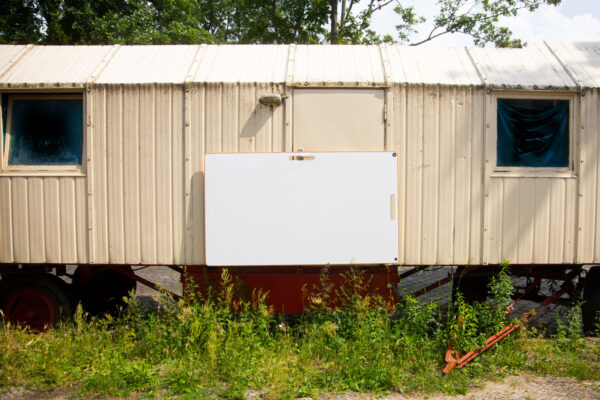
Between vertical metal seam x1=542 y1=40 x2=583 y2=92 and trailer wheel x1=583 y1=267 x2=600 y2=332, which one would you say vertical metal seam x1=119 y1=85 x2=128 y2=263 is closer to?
vertical metal seam x1=542 y1=40 x2=583 y2=92

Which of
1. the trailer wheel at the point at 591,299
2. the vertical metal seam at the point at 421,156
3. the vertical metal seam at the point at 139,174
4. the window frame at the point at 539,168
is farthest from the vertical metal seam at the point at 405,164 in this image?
the vertical metal seam at the point at 139,174

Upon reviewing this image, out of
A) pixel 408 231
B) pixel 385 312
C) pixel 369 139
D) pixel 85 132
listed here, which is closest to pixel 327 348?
pixel 385 312

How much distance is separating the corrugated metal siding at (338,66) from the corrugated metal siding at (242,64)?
8.5 inches

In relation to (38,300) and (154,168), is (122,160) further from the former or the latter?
(38,300)

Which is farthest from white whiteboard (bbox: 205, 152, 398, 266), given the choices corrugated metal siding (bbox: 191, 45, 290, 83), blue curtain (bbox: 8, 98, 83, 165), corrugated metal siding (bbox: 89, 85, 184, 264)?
blue curtain (bbox: 8, 98, 83, 165)

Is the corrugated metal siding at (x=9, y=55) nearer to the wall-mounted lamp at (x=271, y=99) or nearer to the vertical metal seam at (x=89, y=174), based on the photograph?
the vertical metal seam at (x=89, y=174)

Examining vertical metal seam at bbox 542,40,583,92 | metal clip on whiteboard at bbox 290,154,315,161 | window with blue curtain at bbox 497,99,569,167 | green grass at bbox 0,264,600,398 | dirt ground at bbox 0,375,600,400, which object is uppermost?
vertical metal seam at bbox 542,40,583,92

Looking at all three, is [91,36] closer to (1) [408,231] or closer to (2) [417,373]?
(1) [408,231]

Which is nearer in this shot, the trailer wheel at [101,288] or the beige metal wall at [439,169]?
the beige metal wall at [439,169]

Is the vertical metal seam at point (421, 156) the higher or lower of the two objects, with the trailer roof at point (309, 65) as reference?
lower

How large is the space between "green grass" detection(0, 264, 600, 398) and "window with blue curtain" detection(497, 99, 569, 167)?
1.69 m

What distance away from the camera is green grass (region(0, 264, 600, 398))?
12.6 feet

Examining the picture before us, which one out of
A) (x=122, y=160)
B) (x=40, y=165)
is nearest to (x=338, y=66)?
(x=122, y=160)

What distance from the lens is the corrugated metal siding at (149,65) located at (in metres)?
4.90
